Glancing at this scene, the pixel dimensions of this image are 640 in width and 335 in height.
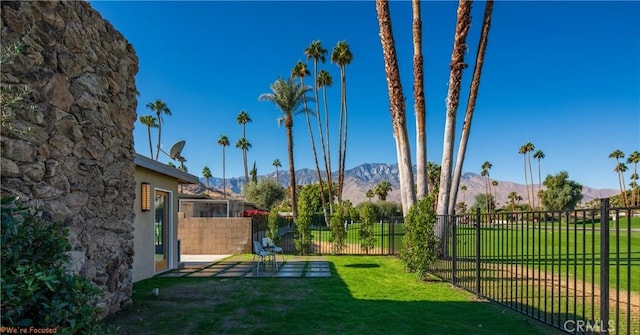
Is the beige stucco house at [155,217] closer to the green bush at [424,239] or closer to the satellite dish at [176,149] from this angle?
the satellite dish at [176,149]

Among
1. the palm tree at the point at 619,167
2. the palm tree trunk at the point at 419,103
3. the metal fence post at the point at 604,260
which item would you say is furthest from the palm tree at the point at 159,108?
the palm tree at the point at 619,167

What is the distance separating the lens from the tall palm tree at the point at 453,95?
9672 millimetres

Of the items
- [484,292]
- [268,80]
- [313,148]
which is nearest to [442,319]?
[484,292]

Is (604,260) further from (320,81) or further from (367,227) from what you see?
(320,81)

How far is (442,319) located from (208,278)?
517 cm

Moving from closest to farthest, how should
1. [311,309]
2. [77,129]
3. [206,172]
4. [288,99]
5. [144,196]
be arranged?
[77,129] → [311,309] → [144,196] → [288,99] → [206,172]

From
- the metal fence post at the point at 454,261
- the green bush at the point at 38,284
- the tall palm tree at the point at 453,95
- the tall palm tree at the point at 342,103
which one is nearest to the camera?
the green bush at the point at 38,284

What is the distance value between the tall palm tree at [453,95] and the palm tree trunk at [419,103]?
1.74ft

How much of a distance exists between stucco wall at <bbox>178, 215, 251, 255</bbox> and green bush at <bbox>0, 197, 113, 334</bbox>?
35.6ft

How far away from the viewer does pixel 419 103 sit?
10.4 meters

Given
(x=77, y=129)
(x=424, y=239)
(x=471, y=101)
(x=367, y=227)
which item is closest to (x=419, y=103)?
(x=471, y=101)

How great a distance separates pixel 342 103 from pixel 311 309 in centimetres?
2592

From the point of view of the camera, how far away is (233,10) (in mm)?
10570

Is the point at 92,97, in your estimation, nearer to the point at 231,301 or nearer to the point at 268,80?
the point at 231,301
